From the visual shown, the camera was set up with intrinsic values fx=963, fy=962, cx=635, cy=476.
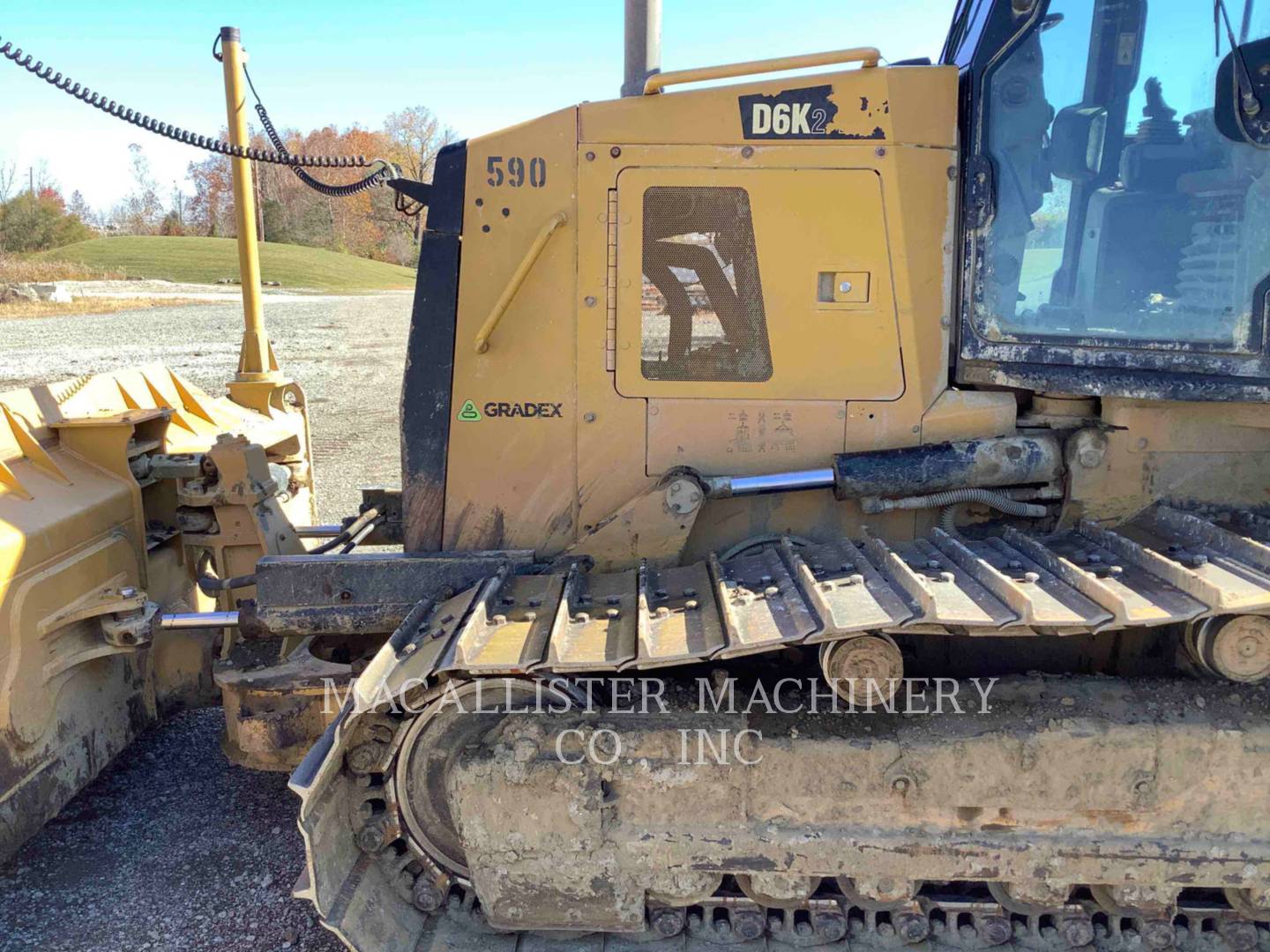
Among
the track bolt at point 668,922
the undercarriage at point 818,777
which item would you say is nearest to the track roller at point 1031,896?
the undercarriage at point 818,777

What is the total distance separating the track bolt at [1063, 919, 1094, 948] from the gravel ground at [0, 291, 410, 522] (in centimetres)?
592

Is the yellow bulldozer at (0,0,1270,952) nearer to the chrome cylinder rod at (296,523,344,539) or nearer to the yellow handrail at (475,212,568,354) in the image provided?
the yellow handrail at (475,212,568,354)

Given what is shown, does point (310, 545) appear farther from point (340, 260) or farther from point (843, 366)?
point (340, 260)

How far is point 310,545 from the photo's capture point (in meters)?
5.12

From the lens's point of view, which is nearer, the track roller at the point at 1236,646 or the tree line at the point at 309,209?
the track roller at the point at 1236,646

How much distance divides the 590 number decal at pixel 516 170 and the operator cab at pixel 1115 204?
1378 mm

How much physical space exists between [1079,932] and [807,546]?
1337 millimetres

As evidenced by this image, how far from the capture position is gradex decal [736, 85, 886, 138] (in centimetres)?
310

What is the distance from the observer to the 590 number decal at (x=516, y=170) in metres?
3.21

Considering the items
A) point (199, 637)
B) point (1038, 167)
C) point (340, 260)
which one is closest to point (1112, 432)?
point (1038, 167)

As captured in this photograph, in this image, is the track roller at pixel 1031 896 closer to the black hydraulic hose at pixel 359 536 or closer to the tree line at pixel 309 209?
the black hydraulic hose at pixel 359 536

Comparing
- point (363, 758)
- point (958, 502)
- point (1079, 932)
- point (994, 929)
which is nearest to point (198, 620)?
point (363, 758)

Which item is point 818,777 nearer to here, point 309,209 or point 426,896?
point 426,896

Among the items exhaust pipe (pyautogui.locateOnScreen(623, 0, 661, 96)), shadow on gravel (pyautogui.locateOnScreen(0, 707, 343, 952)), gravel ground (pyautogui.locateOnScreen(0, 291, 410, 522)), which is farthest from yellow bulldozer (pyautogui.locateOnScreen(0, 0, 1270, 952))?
gravel ground (pyautogui.locateOnScreen(0, 291, 410, 522))
